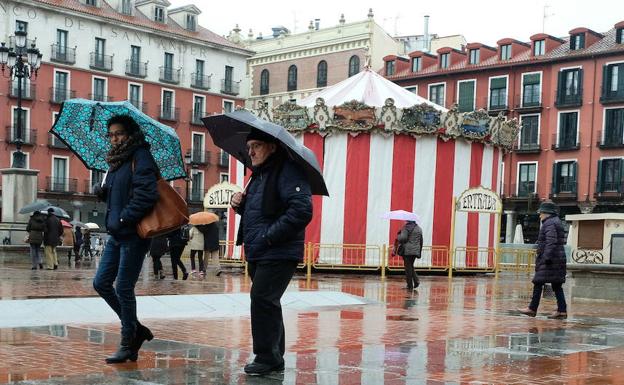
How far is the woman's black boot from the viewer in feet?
21.6

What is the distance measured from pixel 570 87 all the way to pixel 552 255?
1759 inches

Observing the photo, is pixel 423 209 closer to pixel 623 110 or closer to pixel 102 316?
pixel 102 316

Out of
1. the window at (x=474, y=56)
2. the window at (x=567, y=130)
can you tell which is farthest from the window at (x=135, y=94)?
the window at (x=567, y=130)

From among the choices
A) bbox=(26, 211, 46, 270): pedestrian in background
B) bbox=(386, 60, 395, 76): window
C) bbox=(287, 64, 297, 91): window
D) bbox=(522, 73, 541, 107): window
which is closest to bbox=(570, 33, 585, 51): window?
bbox=(522, 73, 541, 107): window

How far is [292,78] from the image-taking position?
209 ft

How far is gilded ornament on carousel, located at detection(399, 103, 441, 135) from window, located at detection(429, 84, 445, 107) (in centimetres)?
3637

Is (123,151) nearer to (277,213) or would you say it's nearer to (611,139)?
(277,213)

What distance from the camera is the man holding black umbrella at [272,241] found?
6281 mm

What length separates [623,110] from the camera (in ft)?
170

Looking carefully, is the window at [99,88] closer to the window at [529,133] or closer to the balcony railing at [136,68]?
the balcony railing at [136,68]

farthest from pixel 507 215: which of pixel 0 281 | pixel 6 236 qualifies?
pixel 0 281

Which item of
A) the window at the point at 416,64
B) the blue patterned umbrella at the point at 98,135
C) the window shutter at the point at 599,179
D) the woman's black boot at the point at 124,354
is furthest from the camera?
the window at the point at 416,64

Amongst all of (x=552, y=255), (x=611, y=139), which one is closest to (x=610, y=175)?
(x=611, y=139)

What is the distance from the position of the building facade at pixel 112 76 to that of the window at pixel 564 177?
2268cm
